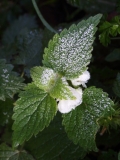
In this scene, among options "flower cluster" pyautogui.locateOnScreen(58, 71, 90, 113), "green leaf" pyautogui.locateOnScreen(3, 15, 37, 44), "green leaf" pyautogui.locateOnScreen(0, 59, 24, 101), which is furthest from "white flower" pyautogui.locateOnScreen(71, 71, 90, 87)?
"green leaf" pyautogui.locateOnScreen(3, 15, 37, 44)

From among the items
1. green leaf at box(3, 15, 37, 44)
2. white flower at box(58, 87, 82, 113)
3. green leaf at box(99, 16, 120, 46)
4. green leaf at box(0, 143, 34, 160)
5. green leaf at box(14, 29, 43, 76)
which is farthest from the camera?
green leaf at box(3, 15, 37, 44)

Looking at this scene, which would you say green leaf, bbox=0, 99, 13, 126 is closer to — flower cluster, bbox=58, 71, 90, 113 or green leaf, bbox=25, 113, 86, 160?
green leaf, bbox=25, 113, 86, 160

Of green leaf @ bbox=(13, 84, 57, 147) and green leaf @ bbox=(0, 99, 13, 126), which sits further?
green leaf @ bbox=(0, 99, 13, 126)

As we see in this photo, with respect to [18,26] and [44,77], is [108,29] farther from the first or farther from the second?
[18,26]

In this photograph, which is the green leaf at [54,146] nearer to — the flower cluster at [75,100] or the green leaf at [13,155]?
the green leaf at [13,155]

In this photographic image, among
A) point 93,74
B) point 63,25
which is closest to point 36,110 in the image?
point 93,74

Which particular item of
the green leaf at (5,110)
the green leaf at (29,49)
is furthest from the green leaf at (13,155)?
the green leaf at (29,49)

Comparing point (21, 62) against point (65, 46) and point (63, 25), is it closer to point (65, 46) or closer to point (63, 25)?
point (63, 25)

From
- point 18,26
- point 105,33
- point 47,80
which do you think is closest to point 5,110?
point 47,80
